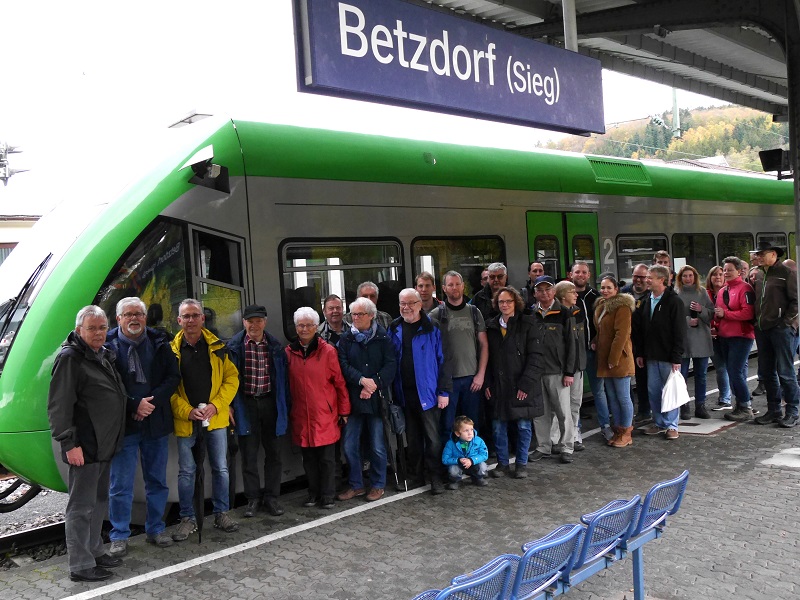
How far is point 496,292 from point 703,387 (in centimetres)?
300

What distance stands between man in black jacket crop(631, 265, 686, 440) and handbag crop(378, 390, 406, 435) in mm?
2851

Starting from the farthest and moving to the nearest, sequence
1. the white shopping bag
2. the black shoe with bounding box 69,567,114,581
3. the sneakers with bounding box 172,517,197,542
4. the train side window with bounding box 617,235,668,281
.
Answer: the train side window with bounding box 617,235,668,281, the white shopping bag, the sneakers with bounding box 172,517,197,542, the black shoe with bounding box 69,567,114,581

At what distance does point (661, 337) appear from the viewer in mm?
7355

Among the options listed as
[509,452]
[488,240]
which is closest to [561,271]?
[488,240]

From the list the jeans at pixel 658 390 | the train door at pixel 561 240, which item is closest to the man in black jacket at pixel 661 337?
the jeans at pixel 658 390

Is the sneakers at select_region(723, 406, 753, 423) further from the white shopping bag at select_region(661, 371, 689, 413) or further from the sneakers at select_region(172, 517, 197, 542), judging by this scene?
the sneakers at select_region(172, 517, 197, 542)

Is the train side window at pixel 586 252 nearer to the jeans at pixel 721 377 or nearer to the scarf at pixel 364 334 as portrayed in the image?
the jeans at pixel 721 377

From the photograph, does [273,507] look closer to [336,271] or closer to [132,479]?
[132,479]

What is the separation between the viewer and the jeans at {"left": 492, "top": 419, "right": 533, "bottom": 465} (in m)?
6.41

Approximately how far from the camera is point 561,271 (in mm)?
8484

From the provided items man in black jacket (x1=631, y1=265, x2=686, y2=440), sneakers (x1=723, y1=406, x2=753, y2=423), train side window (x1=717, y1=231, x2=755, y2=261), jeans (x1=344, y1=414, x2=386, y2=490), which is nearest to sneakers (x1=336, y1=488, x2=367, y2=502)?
jeans (x1=344, y1=414, x2=386, y2=490)

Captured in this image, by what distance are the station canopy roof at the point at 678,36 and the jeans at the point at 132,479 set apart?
16.2 feet

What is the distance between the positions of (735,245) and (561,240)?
4493 mm

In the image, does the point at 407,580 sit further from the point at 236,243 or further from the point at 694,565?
the point at 236,243
